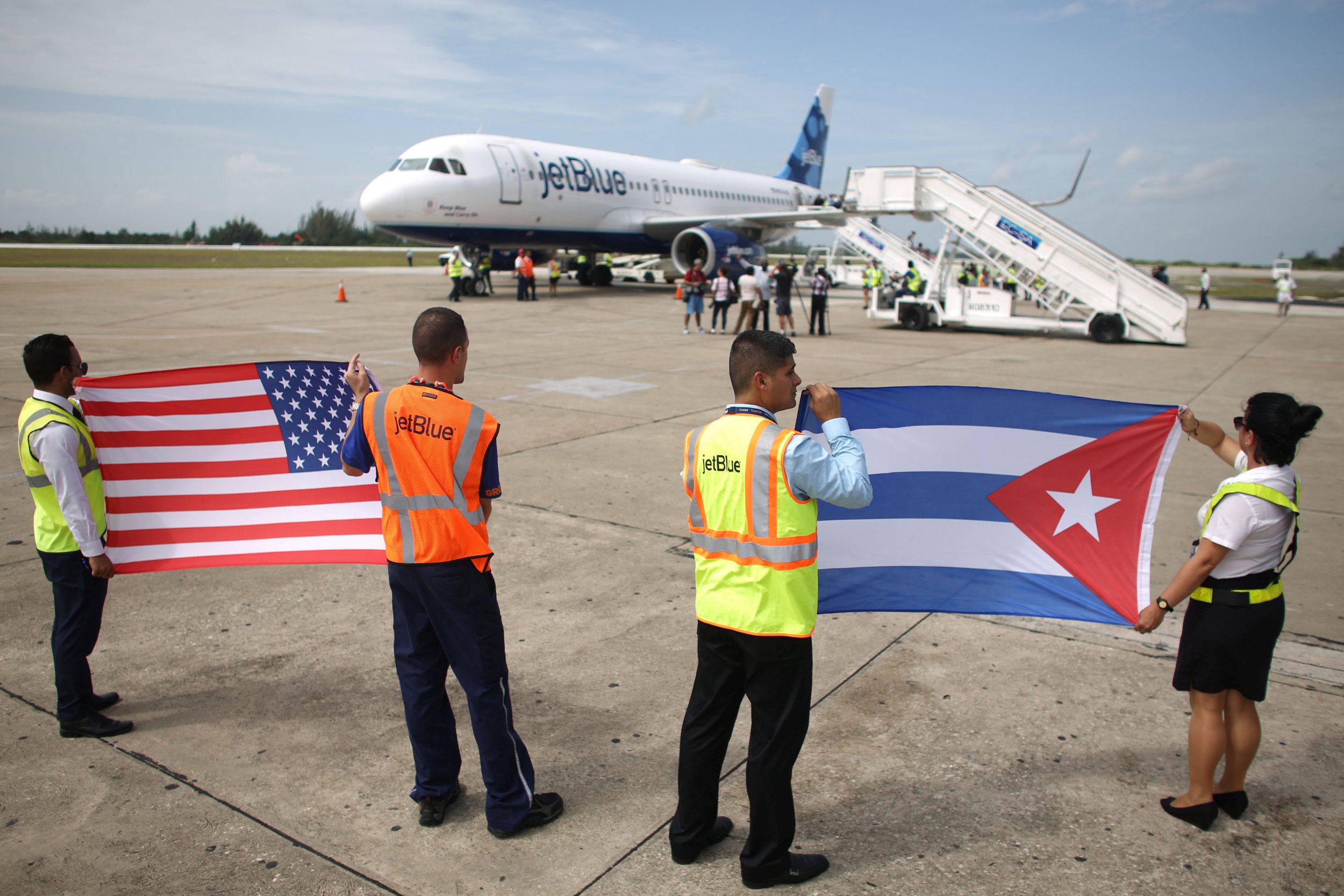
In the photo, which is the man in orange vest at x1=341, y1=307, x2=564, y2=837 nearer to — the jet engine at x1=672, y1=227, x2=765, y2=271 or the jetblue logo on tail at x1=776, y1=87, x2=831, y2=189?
the jet engine at x1=672, y1=227, x2=765, y2=271

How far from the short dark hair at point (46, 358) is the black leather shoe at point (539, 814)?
8.44 feet

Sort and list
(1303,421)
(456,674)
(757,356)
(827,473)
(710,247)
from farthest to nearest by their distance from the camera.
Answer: (710,247) < (456,674) < (1303,421) < (757,356) < (827,473)

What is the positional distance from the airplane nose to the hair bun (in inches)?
967

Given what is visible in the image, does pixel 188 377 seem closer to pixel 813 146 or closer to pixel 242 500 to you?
pixel 242 500

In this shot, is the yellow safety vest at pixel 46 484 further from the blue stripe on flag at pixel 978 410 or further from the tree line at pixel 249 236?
the tree line at pixel 249 236

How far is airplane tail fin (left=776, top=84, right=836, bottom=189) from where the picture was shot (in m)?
47.2

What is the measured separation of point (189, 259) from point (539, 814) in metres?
64.5

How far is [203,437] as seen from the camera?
428cm

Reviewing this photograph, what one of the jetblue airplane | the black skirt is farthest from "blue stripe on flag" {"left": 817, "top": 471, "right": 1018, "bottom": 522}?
the jetblue airplane

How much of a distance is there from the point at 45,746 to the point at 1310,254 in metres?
164

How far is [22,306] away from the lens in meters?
22.3

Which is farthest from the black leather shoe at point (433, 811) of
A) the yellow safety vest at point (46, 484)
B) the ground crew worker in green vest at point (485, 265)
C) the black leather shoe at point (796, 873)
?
the ground crew worker in green vest at point (485, 265)

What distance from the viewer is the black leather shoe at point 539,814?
315 centimetres

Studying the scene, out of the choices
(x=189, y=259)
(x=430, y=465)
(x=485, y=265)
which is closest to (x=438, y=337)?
(x=430, y=465)
